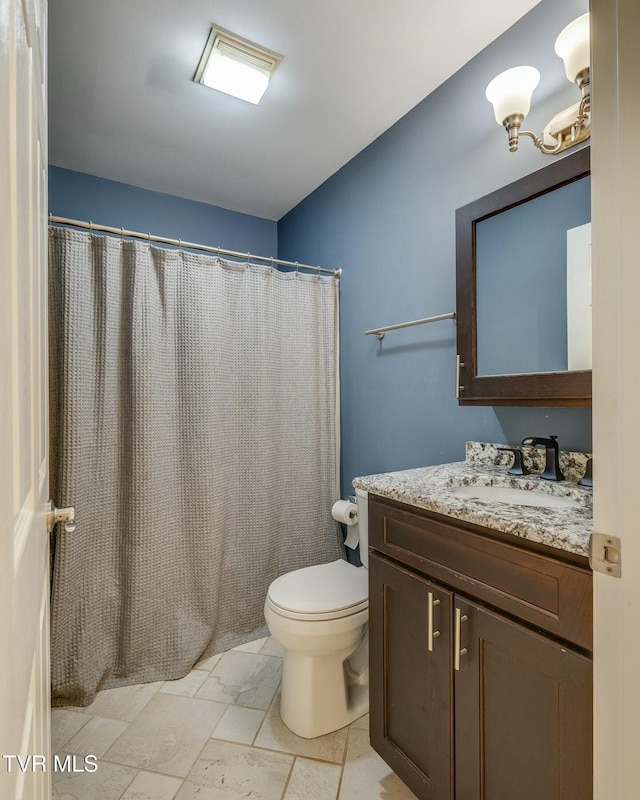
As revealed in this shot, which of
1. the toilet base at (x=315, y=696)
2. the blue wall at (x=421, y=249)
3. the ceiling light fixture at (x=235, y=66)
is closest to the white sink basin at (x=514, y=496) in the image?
the blue wall at (x=421, y=249)

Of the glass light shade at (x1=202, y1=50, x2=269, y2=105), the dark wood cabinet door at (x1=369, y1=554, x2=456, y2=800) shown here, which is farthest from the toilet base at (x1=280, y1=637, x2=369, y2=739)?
the glass light shade at (x1=202, y1=50, x2=269, y2=105)

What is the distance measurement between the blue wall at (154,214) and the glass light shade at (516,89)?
1896 mm

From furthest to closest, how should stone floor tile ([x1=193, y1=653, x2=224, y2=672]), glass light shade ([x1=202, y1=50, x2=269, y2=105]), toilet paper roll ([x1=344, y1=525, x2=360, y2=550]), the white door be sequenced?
toilet paper roll ([x1=344, y1=525, x2=360, y2=550]) < stone floor tile ([x1=193, y1=653, x2=224, y2=672]) < glass light shade ([x1=202, y1=50, x2=269, y2=105]) < the white door

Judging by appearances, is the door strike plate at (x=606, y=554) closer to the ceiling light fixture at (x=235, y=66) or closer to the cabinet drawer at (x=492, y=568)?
the cabinet drawer at (x=492, y=568)

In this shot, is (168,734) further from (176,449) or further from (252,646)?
(176,449)

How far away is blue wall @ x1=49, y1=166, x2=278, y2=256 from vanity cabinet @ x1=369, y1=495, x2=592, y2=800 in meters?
2.17

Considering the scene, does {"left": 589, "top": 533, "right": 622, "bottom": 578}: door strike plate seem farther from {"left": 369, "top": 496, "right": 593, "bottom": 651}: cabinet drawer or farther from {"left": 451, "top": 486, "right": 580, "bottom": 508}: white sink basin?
{"left": 451, "top": 486, "right": 580, "bottom": 508}: white sink basin

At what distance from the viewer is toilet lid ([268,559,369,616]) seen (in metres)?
1.48

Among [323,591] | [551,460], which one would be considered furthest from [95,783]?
[551,460]

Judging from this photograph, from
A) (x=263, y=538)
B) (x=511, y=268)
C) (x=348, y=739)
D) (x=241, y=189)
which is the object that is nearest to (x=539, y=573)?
(x=511, y=268)

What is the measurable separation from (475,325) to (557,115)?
0.68m

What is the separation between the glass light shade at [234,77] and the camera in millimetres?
1580

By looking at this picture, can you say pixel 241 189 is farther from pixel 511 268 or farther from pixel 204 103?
pixel 511 268

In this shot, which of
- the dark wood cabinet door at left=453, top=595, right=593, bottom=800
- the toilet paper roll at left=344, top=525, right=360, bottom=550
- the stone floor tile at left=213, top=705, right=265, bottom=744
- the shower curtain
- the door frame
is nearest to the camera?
the door frame
